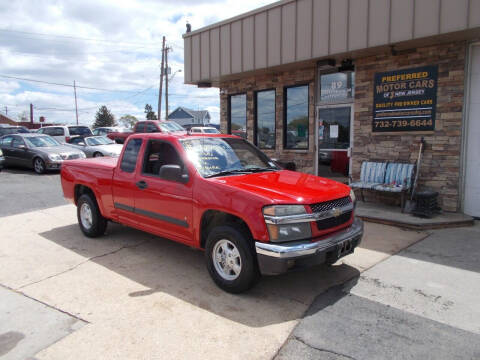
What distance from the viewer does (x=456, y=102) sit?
686 centimetres

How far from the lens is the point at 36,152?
45.5ft

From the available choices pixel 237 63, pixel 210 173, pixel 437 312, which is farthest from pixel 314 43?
pixel 437 312

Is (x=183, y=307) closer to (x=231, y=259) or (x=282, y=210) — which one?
(x=231, y=259)

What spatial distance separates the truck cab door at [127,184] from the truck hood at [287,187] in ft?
5.14

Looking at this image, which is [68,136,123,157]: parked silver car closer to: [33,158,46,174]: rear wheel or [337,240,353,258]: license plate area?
[33,158,46,174]: rear wheel

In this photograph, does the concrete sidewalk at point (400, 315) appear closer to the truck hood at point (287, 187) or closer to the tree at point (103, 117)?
the truck hood at point (287, 187)

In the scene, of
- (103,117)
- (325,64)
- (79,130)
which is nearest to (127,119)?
(103,117)

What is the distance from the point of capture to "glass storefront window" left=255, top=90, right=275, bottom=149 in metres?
10.4

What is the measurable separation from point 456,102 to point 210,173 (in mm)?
5190

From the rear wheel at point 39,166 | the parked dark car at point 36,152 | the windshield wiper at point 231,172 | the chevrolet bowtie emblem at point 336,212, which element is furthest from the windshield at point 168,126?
the chevrolet bowtie emblem at point 336,212

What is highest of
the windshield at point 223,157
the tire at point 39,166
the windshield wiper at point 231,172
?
the windshield at point 223,157

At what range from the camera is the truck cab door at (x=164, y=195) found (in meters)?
4.39

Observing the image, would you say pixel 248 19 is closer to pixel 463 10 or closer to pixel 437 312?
pixel 463 10

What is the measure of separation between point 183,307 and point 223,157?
192cm
